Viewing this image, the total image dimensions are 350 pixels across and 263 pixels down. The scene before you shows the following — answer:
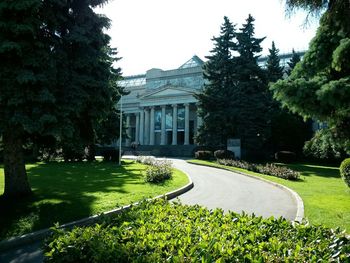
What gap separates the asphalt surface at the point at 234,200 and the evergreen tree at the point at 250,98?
64.3 feet

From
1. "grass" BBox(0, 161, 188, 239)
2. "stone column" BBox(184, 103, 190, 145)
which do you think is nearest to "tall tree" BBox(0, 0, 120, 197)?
"grass" BBox(0, 161, 188, 239)

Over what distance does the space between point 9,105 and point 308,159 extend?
3923 centimetres

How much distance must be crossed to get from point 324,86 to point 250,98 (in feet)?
97.5

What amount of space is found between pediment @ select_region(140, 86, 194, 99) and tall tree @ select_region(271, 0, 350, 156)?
163ft

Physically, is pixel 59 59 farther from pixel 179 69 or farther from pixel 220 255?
pixel 179 69

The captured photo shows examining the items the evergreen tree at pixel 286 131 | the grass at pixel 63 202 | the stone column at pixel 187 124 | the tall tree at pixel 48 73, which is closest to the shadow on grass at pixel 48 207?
the grass at pixel 63 202

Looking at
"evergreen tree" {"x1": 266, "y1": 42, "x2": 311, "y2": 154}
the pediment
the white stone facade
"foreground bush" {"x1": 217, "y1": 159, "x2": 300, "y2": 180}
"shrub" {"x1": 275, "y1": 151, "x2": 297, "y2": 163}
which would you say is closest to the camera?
"foreground bush" {"x1": 217, "y1": 159, "x2": 300, "y2": 180}

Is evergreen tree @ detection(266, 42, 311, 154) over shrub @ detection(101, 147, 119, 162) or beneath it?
over

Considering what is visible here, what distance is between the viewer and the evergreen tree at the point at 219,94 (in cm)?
3947

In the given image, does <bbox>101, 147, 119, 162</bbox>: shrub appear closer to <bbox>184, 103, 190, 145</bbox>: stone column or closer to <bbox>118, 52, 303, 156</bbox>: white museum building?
<bbox>118, 52, 303, 156</bbox>: white museum building

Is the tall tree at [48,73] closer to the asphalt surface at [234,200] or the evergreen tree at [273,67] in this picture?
the asphalt surface at [234,200]

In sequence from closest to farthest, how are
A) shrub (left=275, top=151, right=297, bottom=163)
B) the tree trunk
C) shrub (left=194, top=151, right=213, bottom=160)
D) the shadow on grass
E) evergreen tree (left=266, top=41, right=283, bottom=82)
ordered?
the shadow on grass, the tree trunk, shrub (left=275, top=151, right=297, bottom=163), shrub (left=194, top=151, right=213, bottom=160), evergreen tree (left=266, top=41, right=283, bottom=82)

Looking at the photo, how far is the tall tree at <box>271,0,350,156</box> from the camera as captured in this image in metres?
10.2

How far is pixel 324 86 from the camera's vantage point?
10.4 metres
